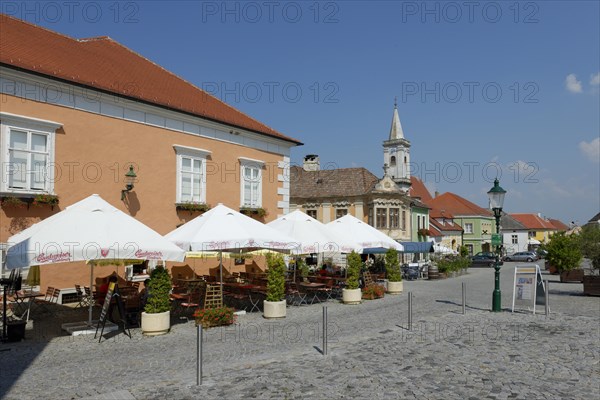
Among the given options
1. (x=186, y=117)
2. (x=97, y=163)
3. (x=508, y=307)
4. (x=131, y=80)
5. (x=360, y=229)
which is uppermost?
(x=131, y=80)

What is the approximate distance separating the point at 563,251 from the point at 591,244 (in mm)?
3059

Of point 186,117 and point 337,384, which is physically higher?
point 186,117

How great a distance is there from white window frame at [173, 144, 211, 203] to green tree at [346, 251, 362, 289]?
622 cm

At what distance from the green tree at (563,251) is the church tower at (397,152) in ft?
124

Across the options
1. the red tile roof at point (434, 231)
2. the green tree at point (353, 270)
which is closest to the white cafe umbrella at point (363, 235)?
the green tree at point (353, 270)

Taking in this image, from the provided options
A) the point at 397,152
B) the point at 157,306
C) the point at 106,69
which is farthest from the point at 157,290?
the point at 397,152

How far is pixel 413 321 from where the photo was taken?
12828mm

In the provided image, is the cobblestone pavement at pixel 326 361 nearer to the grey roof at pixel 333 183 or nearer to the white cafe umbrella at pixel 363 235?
the white cafe umbrella at pixel 363 235

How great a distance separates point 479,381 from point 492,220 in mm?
73761

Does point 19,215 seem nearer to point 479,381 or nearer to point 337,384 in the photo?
point 337,384

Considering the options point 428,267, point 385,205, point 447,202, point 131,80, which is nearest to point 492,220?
point 447,202


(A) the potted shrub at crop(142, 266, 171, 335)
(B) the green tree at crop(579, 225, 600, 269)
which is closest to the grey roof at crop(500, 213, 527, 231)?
(B) the green tree at crop(579, 225, 600, 269)

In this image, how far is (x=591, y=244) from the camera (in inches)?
792

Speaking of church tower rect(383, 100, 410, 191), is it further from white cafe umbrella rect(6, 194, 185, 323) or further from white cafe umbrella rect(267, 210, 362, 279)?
white cafe umbrella rect(6, 194, 185, 323)
